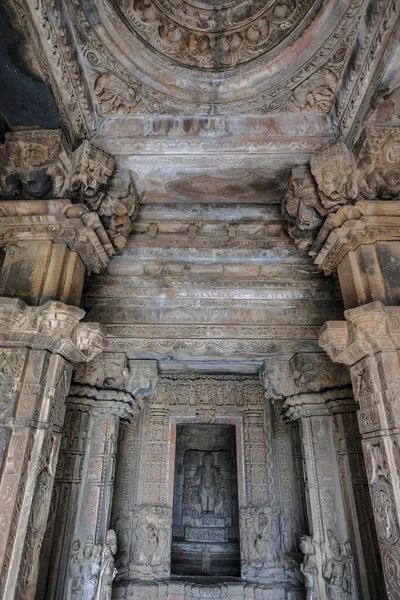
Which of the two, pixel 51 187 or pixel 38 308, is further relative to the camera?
pixel 51 187

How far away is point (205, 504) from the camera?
7.27m

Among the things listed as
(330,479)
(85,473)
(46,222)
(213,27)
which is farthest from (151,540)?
(213,27)

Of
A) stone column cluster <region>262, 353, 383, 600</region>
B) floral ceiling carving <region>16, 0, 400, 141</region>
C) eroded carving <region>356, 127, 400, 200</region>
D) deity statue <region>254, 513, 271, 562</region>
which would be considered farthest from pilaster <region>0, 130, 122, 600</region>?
deity statue <region>254, 513, 271, 562</region>

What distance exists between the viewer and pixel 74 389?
4.98 m

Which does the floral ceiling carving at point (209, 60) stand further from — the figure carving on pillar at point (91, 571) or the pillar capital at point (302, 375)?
the figure carving on pillar at point (91, 571)

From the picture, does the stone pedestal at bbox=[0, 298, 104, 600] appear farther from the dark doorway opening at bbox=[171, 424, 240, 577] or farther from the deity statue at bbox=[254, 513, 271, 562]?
the dark doorway opening at bbox=[171, 424, 240, 577]

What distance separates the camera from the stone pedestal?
2.77 meters

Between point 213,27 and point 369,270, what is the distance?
2914 millimetres

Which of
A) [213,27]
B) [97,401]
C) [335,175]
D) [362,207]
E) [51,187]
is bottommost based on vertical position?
[97,401]

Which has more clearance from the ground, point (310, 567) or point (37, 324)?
point (37, 324)

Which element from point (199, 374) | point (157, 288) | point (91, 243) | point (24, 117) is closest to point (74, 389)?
point (157, 288)

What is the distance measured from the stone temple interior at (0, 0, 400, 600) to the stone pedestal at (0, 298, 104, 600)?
2 cm

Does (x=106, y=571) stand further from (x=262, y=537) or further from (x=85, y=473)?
(x=262, y=537)

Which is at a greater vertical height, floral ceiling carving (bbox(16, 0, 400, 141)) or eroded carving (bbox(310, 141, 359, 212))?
floral ceiling carving (bbox(16, 0, 400, 141))
